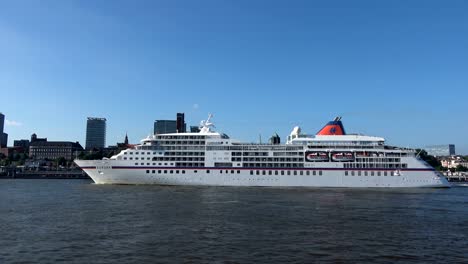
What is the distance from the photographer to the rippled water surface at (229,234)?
57.0ft

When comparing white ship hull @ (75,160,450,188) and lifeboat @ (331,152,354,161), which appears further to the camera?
lifeboat @ (331,152,354,161)

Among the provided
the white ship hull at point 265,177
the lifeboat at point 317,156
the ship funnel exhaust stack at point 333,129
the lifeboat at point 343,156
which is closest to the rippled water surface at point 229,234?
the white ship hull at point 265,177

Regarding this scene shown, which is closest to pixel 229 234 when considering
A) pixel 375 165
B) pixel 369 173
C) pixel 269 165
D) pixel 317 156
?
pixel 269 165

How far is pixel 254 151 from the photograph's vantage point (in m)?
64.6

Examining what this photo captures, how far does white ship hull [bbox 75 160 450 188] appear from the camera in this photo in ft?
206

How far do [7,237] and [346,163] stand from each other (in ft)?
181

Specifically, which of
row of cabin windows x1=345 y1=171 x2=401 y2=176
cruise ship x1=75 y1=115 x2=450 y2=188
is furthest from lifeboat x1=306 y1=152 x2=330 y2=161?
row of cabin windows x1=345 y1=171 x2=401 y2=176

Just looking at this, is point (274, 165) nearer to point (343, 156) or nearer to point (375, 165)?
point (343, 156)

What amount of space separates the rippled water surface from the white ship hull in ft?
88.8

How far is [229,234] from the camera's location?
22297 mm

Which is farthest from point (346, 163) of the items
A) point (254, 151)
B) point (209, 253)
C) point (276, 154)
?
point (209, 253)

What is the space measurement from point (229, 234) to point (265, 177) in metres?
41.5

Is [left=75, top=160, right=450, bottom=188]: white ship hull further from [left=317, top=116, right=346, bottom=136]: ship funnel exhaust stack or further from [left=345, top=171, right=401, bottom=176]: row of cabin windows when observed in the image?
[left=317, top=116, right=346, bottom=136]: ship funnel exhaust stack

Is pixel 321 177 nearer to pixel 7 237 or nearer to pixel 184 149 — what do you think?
pixel 184 149
